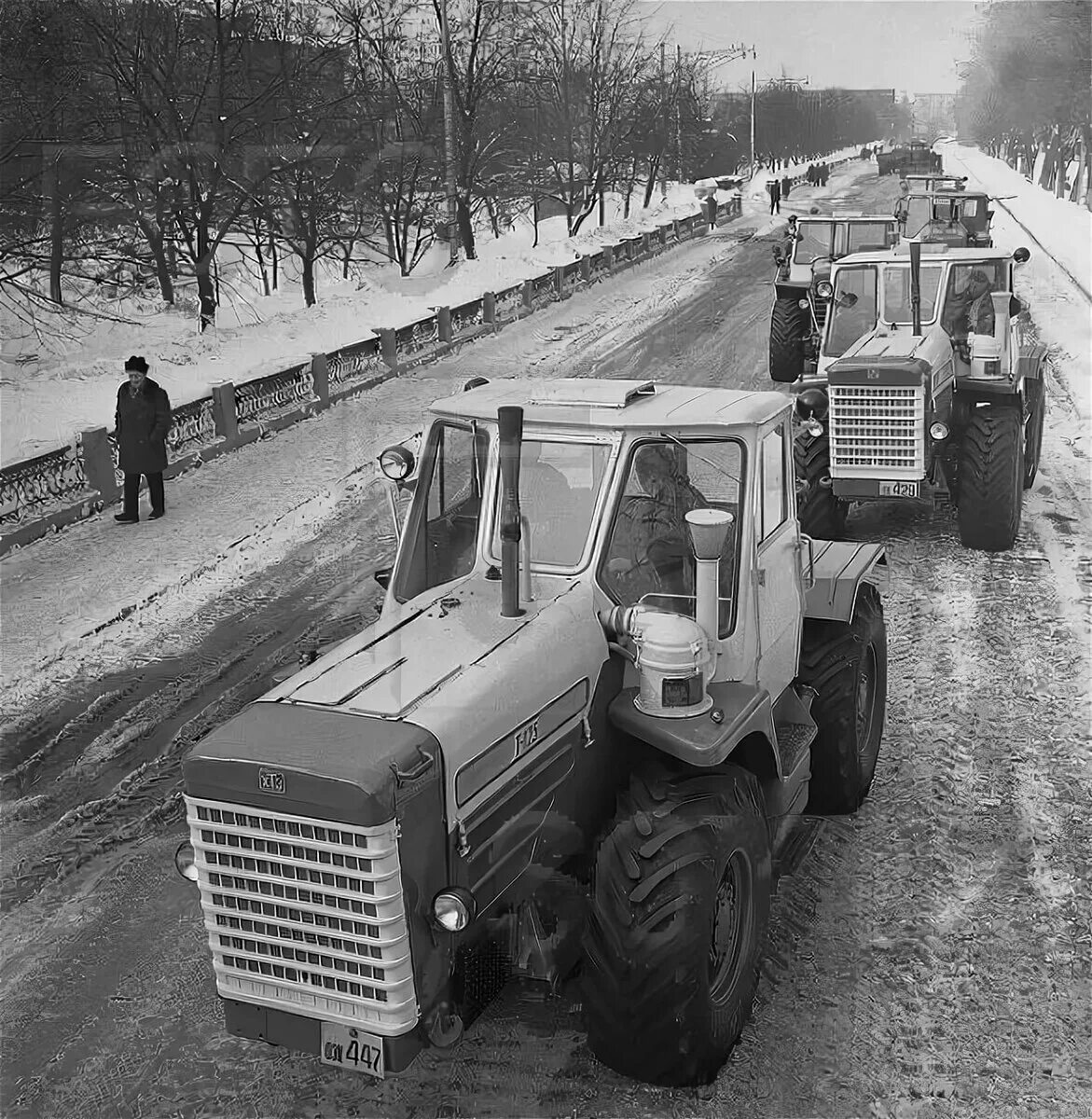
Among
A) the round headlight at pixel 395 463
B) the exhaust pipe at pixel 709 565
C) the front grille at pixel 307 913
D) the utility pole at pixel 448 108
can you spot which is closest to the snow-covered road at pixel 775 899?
the front grille at pixel 307 913

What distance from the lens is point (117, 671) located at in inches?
333

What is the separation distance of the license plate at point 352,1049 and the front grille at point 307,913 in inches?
1.9

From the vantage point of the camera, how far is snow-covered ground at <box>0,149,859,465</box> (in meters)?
15.5

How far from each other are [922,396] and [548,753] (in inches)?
264

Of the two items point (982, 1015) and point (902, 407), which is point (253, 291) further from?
point (982, 1015)

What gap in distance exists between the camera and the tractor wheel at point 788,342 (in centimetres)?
1697

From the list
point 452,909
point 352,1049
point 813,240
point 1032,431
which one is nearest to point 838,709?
point 452,909

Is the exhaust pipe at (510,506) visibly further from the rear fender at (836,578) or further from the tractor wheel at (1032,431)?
the tractor wheel at (1032,431)

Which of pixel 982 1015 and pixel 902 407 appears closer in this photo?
pixel 982 1015

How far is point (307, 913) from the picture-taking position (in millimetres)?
3777

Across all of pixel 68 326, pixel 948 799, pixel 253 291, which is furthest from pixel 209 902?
pixel 253 291

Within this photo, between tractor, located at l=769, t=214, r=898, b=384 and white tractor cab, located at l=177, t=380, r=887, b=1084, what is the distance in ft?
33.2

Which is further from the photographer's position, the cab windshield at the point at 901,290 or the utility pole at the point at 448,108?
the utility pole at the point at 448,108

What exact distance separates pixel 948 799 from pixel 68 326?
15.8 m
